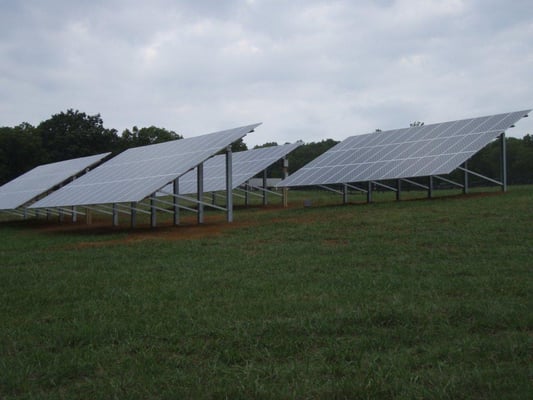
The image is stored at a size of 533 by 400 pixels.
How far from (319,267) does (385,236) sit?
4.21 metres

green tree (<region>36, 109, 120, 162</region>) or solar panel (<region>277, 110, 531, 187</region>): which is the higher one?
green tree (<region>36, 109, 120, 162</region>)

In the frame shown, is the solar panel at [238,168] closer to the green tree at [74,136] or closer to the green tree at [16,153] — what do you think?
the green tree at [16,153]

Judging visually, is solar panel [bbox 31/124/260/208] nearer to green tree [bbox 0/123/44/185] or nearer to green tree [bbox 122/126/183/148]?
green tree [bbox 0/123/44/185]

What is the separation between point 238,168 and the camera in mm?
34719

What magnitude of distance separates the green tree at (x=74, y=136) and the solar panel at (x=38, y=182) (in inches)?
1033

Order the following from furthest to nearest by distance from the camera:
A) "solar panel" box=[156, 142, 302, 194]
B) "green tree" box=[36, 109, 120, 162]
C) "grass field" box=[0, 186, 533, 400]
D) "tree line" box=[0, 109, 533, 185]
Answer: "green tree" box=[36, 109, 120, 162] < "tree line" box=[0, 109, 533, 185] < "solar panel" box=[156, 142, 302, 194] < "grass field" box=[0, 186, 533, 400]

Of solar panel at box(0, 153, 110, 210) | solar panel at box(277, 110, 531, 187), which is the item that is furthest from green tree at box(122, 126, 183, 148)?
solar panel at box(277, 110, 531, 187)

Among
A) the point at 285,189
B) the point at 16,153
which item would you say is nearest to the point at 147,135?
the point at 16,153

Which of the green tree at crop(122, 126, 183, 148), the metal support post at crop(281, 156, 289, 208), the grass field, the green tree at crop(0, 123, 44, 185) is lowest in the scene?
the grass field

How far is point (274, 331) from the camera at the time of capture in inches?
241

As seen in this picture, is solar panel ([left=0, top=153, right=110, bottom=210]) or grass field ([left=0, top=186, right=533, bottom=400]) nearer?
grass field ([left=0, top=186, right=533, bottom=400])

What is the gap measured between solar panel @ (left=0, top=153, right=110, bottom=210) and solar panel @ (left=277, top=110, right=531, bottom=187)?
10615mm

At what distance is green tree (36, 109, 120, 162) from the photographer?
64.0 meters

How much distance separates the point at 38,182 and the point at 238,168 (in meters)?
10.6
